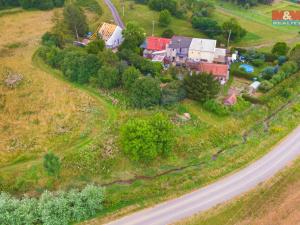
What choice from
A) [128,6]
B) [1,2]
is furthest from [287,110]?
[1,2]

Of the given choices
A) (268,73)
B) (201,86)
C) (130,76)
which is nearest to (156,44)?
(130,76)

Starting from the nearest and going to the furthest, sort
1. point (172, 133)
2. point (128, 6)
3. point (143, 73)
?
point (172, 133) < point (143, 73) < point (128, 6)

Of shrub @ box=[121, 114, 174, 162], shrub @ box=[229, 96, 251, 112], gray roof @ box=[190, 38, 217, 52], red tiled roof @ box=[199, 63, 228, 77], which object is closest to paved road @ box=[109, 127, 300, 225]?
shrub @ box=[121, 114, 174, 162]

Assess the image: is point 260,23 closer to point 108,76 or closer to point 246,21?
point 246,21

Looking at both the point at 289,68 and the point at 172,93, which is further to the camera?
the point at 289,68

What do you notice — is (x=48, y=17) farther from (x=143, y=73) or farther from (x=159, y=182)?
(x=159, y=182)
